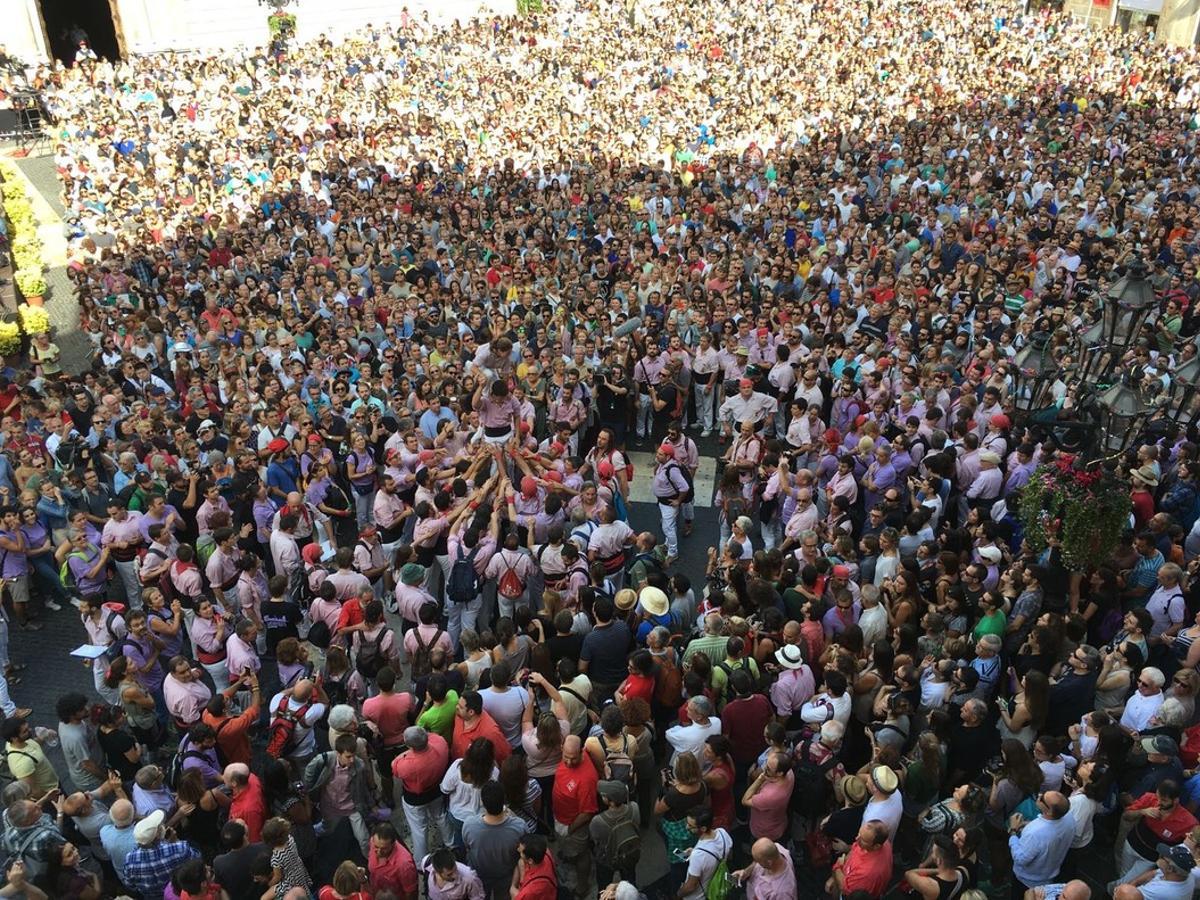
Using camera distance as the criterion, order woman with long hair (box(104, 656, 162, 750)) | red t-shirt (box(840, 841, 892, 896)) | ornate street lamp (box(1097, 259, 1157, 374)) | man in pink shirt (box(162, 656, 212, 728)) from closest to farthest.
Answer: red t-shirt (box(840, 841, 892, 896)), man in pink shirt (box(162, 656, 212, 728)), woman with long hair (box(104, 656, 162, 750)), ornate street lamp (box(1097, 259, 1157, 374))

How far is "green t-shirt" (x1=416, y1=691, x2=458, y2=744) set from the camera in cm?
684

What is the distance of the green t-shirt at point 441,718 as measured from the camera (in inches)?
269

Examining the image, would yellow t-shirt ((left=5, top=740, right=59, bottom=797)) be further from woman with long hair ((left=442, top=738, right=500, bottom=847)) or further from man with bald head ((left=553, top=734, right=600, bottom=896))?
man with bald head ((left=553, top=734, right=600, bottom=896))

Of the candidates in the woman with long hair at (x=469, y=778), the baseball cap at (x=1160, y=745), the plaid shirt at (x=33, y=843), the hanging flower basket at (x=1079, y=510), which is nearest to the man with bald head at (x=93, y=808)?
the plaid shirt at (x=33, y=843)

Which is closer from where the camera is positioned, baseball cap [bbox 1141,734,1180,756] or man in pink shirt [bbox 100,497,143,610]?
baseball cap [bbox 1141,734,1180,756]

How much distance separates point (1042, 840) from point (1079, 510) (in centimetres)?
275

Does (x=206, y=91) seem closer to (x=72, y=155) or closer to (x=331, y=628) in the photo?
(x=72, y=155)

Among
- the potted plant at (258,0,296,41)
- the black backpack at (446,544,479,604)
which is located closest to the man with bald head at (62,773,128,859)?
the black backpack at (446,544,479,604)

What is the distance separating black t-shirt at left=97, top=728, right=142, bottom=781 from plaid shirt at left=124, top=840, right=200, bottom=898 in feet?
3.94

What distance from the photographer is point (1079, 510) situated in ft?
25.4

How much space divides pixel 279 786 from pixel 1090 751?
5.28 m

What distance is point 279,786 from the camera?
21.4 feet

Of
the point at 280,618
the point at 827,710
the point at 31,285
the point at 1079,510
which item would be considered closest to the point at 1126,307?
the point at 1079,510

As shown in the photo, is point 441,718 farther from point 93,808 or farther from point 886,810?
point 886,810
